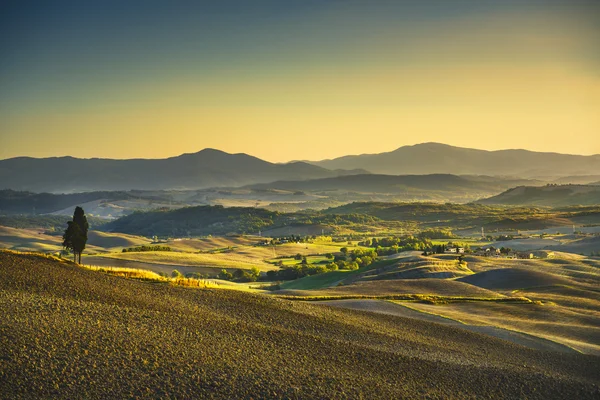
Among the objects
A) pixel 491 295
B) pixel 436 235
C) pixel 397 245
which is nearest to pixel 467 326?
pixel 491 295

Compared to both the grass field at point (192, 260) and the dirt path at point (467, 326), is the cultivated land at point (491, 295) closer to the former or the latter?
the dirt path at point (467, 326)

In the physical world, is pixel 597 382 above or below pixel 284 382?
below

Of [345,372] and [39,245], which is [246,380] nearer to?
[345,372]

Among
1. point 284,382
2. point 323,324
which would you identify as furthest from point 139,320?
point 323,324

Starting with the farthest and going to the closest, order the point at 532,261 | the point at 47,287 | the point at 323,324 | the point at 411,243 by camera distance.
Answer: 1. the point at 411,243
2. the point at 532,261
3. the point at 323,324
4. the point at 47,287

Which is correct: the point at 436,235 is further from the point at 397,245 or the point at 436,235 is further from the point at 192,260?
the point at 192,260

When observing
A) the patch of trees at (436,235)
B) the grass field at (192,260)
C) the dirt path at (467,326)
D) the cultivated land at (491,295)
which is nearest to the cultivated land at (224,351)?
the dirt path at (467,326)
